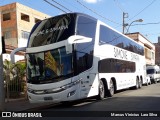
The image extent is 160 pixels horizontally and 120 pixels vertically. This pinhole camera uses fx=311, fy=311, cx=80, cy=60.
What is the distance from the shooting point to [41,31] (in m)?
14.9

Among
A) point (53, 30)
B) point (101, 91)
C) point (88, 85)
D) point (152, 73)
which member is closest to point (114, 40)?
point (101, 91)

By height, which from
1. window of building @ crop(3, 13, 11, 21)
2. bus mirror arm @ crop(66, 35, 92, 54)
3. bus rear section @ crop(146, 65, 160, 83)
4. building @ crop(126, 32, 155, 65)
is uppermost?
window of building @ crop(3, 13, 11, 21)

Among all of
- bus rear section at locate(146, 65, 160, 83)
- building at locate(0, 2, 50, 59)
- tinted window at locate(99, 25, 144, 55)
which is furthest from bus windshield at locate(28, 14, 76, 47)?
building at locate(0, 2, 50, 59)

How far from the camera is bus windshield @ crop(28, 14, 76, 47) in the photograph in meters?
14.1

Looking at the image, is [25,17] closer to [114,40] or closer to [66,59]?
[114,40]

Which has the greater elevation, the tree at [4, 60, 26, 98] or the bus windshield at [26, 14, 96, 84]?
the bus windshield at [26, 14, 96, 84]

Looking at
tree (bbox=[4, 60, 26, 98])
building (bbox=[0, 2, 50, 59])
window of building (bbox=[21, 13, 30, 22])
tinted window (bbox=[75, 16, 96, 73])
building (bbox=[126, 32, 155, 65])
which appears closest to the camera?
tinted window (bbox=[75, 16, 96, 73])

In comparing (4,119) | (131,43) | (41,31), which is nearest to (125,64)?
(131,43)

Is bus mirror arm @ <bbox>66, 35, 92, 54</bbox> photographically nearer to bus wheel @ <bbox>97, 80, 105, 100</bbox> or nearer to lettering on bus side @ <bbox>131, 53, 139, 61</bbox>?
bus wheel @ <bbox>97, 80, 105, 100</bbox>

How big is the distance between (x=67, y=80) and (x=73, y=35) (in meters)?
2.04

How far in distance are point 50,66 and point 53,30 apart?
5.74 feet

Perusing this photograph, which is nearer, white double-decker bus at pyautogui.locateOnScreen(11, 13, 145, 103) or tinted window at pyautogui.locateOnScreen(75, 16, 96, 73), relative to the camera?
white double-decker bus at pyautogui.locateOnScreen(11, 13, 145, 103)

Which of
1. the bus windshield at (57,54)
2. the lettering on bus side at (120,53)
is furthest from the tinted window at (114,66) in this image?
the bus windshield at (57,54)

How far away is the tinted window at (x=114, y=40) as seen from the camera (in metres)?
17.5
